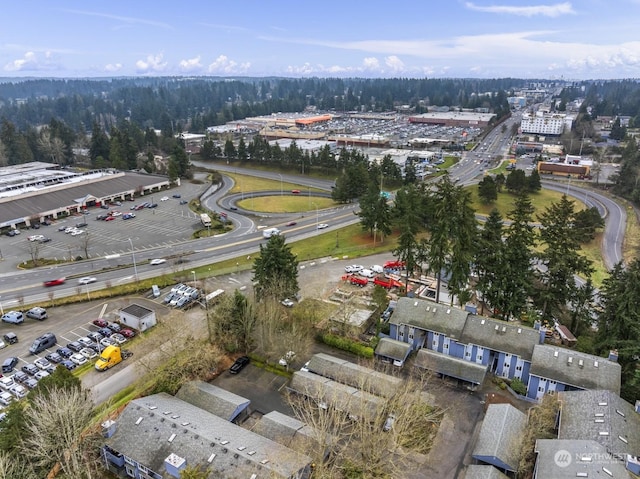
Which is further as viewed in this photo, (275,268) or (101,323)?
(101,323)

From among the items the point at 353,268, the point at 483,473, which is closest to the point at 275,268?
the point at 353,268

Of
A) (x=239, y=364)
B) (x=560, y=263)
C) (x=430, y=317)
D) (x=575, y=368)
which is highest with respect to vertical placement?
(x=560, y=263)

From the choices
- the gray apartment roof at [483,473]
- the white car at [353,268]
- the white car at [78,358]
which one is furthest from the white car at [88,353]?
the gray apartment roof at [483,473]

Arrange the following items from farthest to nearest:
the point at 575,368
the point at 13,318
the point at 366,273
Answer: the point at 366,273 < the point at 13,318 < the point at 575,368

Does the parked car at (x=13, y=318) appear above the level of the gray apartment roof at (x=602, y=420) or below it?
below

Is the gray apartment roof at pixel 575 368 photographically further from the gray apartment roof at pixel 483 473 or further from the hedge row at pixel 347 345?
the hedge row at pixel 347 345

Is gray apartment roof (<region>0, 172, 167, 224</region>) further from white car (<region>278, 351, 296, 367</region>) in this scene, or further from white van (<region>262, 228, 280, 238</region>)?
white car (<region>278, 351, 296, 367</region>)

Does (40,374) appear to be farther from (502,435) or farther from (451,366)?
(502,435)

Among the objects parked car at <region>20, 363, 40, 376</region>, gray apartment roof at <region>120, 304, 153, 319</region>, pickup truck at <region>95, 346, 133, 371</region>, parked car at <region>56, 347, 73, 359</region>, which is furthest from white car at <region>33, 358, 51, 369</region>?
gray apartment roof at <region>120, 304, 153, 319</region>
